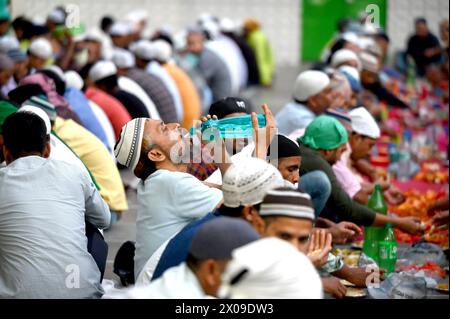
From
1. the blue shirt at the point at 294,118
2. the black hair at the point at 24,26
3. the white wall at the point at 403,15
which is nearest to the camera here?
the blue shirt at the point at 294,118

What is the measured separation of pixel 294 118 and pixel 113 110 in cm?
211

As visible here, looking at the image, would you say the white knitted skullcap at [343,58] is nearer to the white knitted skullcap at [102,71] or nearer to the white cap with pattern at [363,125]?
the white knitted skullcap at [102,71]

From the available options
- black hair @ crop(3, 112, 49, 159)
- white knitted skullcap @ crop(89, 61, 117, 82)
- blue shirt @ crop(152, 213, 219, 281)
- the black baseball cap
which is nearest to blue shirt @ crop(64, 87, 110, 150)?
white knitted skullcap @ crop(89, 61, 117, 82)

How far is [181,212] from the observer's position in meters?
5.59

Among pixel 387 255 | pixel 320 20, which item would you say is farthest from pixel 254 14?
pixel 387 255

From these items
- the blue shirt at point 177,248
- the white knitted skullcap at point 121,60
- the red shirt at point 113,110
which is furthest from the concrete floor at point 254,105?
the white knitted skullcap at point 121,60

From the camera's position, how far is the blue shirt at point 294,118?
9.06 metres

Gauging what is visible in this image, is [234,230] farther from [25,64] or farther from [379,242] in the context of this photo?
[25,64]

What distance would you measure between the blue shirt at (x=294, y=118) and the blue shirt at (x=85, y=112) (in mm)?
1425

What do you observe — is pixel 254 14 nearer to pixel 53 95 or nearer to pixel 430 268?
pixel 53 95

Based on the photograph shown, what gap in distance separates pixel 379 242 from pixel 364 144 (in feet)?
4.98

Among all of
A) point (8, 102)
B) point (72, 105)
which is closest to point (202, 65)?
point (72, 105)

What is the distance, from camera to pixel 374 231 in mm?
7996

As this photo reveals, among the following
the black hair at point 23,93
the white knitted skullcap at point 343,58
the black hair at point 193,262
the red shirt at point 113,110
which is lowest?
the red shirt at point 113,110
